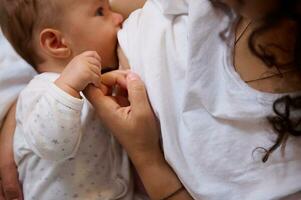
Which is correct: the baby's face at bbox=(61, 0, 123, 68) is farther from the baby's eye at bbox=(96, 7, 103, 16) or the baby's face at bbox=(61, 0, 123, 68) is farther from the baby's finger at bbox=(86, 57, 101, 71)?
the baby's finger at bbox=(86, 57, 101, 71)

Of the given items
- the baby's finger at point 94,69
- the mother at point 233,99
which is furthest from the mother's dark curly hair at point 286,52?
the baby's finger at point 94,69

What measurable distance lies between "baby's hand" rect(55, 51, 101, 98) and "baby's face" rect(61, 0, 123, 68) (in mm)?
119

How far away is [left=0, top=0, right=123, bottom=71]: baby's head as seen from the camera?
3.22 ft

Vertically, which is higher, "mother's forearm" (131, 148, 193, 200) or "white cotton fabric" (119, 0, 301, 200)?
"white cotton fabric" (119, 0, 301, 200)

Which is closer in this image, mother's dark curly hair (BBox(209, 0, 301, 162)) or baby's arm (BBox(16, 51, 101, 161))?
mother's dark curly hair (BBox(209, 0, 301, 162))

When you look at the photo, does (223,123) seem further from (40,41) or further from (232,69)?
(40,41)

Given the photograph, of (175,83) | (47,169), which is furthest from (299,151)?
(47,169)

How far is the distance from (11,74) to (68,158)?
36 centimetres

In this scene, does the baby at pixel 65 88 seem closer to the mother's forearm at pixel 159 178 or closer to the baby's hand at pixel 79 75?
the baby's hand at pixel 79 75

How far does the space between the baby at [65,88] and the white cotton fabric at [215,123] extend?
0.18 metres

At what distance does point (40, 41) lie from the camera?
1.00 metres

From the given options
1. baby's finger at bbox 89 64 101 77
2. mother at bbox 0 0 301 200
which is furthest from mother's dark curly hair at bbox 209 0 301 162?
baby's finger at bbox 89 64 101 77

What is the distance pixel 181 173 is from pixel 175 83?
16 centimetres

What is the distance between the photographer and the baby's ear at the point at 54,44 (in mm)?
999
